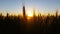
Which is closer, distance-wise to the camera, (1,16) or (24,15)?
(24,15)

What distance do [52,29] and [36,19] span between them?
10.4 ft

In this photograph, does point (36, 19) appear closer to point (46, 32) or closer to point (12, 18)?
point (12, 18)

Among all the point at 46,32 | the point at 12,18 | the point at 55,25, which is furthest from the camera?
the point at 12,18

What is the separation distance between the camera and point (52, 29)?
15852mm

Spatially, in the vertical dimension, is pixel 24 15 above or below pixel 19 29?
above

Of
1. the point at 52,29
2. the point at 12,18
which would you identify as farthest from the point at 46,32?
the point at 12,18

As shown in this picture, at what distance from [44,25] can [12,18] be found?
3.97 meters

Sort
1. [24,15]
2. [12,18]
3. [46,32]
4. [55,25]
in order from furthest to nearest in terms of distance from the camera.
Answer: [12,18], [24,15], [55,25], [46,32]

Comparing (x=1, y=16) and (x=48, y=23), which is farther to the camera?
A: (x=1, y=16)

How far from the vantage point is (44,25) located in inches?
663

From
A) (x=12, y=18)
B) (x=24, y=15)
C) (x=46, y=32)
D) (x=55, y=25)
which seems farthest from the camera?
(x=12, y=18)

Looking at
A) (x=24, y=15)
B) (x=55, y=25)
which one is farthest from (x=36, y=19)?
(x=55, y=25)

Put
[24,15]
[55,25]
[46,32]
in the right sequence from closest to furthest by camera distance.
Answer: [46,32] → [55,25] → [24,15]

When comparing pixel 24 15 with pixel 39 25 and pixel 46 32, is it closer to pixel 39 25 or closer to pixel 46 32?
pixel 39 25
